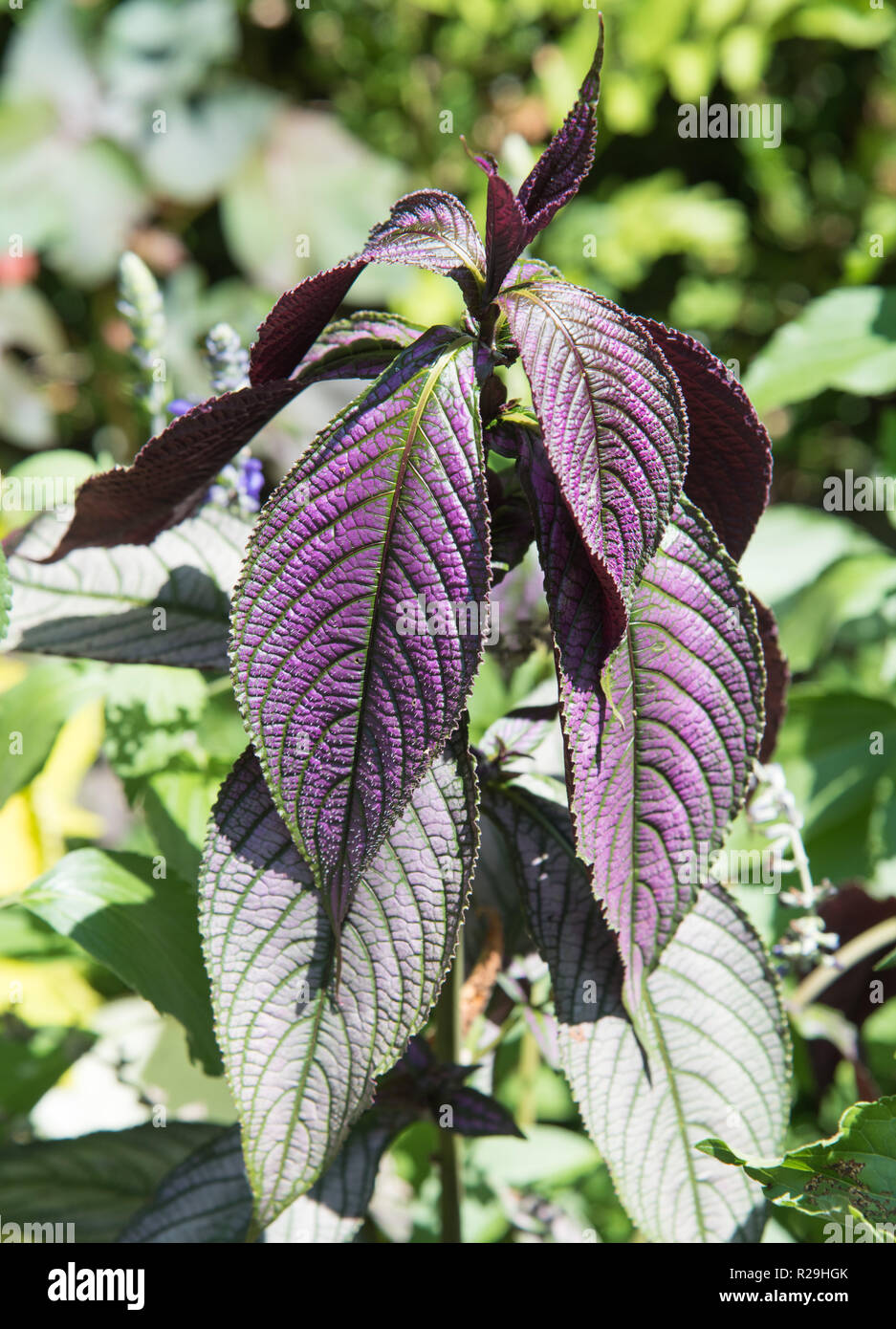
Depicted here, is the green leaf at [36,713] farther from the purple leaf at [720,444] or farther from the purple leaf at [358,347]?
the purple leaf at [720,444]

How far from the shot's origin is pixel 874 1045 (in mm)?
1059

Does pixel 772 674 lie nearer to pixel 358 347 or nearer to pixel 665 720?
pixel 665 720

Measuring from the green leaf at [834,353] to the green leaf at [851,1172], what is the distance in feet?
2.31

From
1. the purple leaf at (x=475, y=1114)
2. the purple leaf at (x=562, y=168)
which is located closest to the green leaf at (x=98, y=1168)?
the purple leaf at (x=475, y=1114)

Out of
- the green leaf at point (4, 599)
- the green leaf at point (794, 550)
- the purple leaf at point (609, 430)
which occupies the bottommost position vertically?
the green leaf at point (4, 599)

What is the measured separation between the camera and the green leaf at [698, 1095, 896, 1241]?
52cm

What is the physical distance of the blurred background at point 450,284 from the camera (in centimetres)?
98

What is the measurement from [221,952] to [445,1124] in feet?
0.72

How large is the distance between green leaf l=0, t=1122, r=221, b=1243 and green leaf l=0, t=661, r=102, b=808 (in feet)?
0.81

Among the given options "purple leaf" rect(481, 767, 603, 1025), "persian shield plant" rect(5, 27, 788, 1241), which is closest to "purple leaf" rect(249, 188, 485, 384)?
"persian shield plant" rect(5, 27, 788, 1241)

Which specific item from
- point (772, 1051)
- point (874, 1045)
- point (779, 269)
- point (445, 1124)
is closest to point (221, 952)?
point (445, 1124)

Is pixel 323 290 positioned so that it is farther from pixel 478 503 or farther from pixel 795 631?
pixel 795 631

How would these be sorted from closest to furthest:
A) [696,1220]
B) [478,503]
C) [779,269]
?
[478,503]
[696,1220]
[779,269]

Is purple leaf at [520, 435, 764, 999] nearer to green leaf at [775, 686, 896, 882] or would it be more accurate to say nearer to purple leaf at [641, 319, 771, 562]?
purple leaf at [641, 319, 771, 562]
